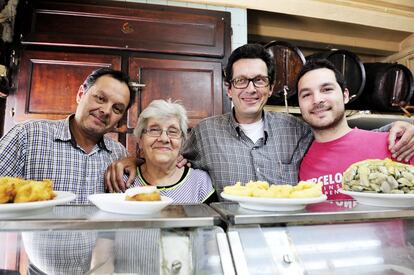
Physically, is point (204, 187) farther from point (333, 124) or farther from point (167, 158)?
point (333, 124)

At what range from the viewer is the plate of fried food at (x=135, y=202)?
86cm

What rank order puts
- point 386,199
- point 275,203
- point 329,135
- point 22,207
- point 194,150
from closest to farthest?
point 22,207
point 275,203
point 386,199
point 329,135
point 194,150

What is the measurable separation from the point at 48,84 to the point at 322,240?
2.36m

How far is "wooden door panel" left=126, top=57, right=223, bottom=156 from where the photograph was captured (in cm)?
262

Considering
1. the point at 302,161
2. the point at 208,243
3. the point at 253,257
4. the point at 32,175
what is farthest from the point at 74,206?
the point at 302,161

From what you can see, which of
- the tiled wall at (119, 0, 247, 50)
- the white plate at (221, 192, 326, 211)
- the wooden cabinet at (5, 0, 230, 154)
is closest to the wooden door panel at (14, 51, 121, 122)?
the wooden cabinet at (5, 0, 230, 154)

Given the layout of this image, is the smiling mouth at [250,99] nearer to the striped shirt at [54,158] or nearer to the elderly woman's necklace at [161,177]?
the elderly woman's necklace at [161,177]

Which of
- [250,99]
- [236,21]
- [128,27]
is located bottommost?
[250,99]

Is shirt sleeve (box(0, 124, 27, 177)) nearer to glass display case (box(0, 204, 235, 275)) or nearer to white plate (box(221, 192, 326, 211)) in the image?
glass display case (box(0, 204, 235, 275))

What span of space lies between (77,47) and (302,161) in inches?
78.9

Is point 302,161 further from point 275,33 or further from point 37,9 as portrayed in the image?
point 37,9

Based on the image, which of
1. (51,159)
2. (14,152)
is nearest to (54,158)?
(51,159)

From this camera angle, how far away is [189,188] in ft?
5.69

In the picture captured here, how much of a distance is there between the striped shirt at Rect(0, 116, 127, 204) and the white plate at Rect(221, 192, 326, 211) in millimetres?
1003
